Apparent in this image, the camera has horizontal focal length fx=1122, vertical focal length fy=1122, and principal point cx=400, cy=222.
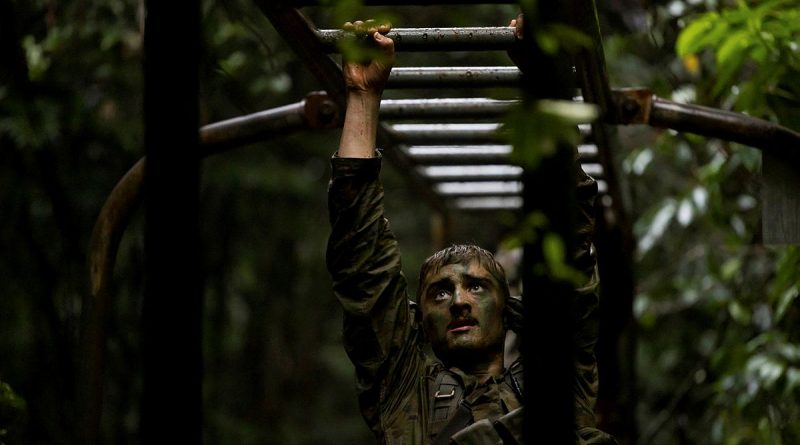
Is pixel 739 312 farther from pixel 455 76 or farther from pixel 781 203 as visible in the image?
pixel 455 76

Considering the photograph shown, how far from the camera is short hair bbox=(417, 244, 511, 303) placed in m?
2.72

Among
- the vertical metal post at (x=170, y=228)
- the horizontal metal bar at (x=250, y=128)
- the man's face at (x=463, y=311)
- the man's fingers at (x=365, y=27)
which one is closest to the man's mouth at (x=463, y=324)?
the man's face at (x=463, y=311)

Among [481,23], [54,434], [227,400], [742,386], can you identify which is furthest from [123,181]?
[227,400]

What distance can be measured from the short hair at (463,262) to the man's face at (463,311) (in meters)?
0.01

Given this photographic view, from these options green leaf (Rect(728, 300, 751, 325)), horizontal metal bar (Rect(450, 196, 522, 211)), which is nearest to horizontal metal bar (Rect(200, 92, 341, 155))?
horizontal metal bar (Rect(450, 196, 522, 211))

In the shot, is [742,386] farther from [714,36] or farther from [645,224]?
[714,36]

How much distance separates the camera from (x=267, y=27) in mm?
6336

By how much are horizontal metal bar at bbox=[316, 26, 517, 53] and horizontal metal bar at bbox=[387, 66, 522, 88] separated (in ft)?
1.04

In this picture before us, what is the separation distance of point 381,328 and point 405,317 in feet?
0.28

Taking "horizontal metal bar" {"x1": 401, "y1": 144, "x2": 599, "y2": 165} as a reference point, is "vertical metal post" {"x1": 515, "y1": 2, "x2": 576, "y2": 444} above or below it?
below

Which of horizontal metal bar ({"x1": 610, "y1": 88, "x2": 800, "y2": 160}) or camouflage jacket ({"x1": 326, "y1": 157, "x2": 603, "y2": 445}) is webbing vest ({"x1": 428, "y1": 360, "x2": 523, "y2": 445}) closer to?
camouflage jacket ({"x1": 326, "y1": 157, "x2": 603, "y2": 445})

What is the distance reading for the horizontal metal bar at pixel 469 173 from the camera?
4.31 m

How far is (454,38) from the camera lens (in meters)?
2.43

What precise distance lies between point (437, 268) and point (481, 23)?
491cm
